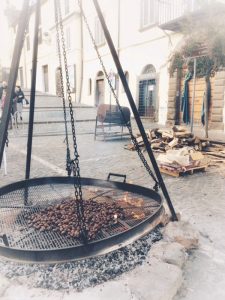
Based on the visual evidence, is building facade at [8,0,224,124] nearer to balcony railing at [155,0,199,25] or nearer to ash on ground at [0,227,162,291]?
balcony railing at [155,0,199,25]

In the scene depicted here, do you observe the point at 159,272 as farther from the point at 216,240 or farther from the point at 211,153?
the point at 211,153

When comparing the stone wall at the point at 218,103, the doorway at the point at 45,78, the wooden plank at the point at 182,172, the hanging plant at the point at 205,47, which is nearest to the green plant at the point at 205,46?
the hanging plant at the point at 205,47

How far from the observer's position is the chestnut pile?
2.57m

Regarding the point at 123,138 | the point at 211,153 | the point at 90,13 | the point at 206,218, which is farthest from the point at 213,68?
the point at 90,13

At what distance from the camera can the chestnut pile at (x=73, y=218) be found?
8.45 feet

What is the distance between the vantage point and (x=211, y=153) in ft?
23.5

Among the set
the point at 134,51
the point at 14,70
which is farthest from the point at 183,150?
the point at 134,51

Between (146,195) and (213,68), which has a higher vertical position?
(213,68)

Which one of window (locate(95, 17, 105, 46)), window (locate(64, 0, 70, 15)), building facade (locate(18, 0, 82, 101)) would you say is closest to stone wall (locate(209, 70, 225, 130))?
window (locate(95, 17, 105, 46))

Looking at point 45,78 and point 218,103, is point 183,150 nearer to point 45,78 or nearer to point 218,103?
point 218,103

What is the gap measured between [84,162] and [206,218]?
11.8ft

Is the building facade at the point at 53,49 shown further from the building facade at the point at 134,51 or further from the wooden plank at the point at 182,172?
the wooden plank at the point at 182,172

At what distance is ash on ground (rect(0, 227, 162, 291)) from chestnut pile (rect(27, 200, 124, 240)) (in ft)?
0.86

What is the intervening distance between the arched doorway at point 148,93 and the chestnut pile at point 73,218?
41.6 ft
